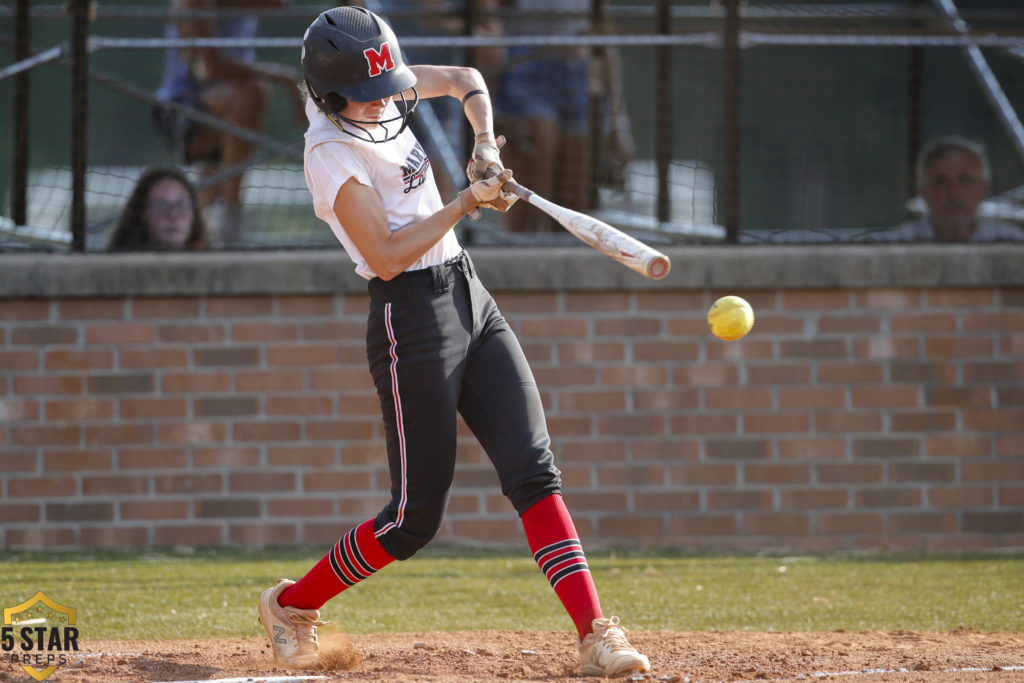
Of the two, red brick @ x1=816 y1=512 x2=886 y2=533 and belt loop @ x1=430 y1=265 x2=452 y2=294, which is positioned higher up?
belt loop @ x1=430 y1=265 x2=452 y2=294

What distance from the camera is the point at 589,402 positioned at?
6.20m

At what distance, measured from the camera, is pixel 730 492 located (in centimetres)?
619

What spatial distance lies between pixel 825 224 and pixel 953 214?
229cm

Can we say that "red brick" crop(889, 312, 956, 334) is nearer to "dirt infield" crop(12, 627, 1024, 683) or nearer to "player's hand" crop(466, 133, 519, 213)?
"dirt infield" crop(12, 627, 1024, 683)

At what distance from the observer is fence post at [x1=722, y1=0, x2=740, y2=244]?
6.33 meters

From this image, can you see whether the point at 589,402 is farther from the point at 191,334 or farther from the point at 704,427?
the point at 191,334

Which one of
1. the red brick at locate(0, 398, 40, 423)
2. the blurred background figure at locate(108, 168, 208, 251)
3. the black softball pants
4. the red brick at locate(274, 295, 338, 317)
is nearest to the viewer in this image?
the black softball pants

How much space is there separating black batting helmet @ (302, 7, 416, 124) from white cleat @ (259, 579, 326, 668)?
5.27 feet

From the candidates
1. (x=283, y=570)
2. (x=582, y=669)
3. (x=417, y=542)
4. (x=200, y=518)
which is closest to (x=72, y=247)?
(x=200, y=518)

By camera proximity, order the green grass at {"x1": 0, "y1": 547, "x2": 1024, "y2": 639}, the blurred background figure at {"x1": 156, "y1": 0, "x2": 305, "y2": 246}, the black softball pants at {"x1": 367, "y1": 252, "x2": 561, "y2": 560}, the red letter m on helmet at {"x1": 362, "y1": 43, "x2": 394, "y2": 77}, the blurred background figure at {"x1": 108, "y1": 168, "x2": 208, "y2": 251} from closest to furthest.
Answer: the red letter m on helmet at {"x1": 362, "y1": 43, "x2": 394, "y2": 77}
the black softball pants at {"x1": 367, "y1": 252, "x2": 561, "y2": 560}
the green grass at {"x1": 0, "y1": 547, "x2": 1024, "y2": 639}
the blurred background figure at {"x1": 108, "y1": 168, "x2": 208, "y2": 251}
the blurred background figure at {"x1": 156, "y1": 0, "x2": 305, "y2": 246}

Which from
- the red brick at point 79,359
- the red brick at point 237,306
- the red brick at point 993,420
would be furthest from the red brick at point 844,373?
the red brick at point 79,359

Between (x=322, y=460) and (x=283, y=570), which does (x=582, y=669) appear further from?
(x=322, y=460)

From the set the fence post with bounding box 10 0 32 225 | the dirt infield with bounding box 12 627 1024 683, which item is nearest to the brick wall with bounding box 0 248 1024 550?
the fence post with bounding box 10 0 32 225

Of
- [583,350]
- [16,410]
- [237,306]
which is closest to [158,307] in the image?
[237,306]
